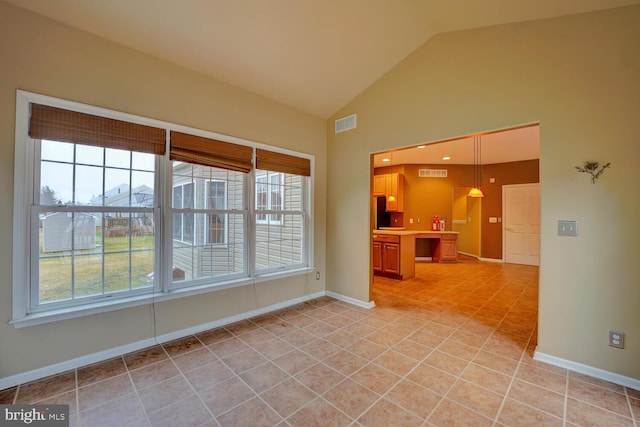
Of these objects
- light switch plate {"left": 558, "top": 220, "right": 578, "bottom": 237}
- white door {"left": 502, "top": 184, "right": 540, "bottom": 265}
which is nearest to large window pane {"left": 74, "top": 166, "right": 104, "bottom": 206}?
light switch plate {"left": 558, "top": 220, "right": 578, "bottom": 237}

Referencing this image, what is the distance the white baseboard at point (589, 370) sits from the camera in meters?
2.14

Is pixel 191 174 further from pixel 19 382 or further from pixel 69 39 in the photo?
pixel 19 382

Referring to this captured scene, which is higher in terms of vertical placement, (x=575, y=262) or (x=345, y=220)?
(x=345, y=220)

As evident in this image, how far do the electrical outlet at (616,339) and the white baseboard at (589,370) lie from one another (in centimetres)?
24

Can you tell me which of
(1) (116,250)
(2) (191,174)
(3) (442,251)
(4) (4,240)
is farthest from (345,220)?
(3) (442,251)

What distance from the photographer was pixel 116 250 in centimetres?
259

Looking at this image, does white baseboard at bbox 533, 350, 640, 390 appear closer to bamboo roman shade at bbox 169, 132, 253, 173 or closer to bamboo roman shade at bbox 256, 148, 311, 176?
bamboo roman shade at bbox 256, 148, 311, 176

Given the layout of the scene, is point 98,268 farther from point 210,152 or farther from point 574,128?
point 574,128

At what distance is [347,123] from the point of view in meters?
4.13

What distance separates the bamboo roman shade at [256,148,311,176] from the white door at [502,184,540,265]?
641cm

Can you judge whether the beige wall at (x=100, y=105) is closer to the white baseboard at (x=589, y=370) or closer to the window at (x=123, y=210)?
the window at (x=123, y=210)

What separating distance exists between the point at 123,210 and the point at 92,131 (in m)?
0.74

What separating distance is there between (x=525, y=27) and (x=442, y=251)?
5.79 metres

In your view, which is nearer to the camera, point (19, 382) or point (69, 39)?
point (19, 382)
